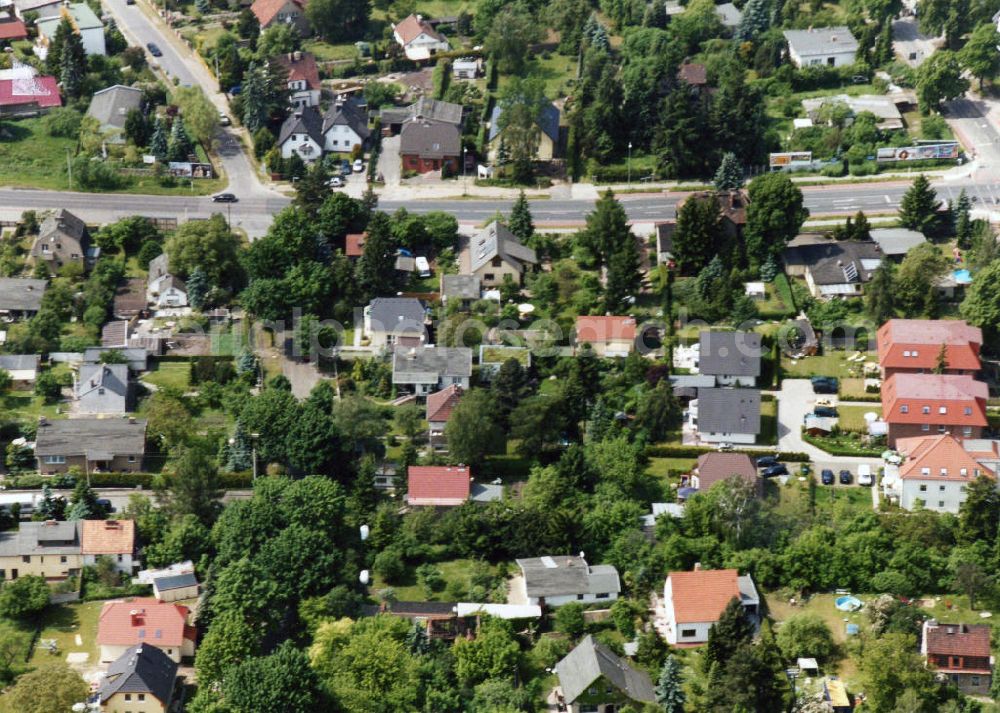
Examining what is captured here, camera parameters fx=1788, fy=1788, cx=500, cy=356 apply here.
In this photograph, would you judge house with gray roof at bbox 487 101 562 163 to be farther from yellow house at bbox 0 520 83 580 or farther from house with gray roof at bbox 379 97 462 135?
yellow house at bbox 0 520 83 580

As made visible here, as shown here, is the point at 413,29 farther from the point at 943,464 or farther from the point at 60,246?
the point at 943,464

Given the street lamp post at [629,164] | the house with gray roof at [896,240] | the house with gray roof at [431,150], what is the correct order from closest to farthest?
the house with gray roof at [896,240]
the street lamp post at [629,164]
the house with gray roof at [431,150]

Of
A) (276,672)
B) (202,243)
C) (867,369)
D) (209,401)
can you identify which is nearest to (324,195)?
(202,243)

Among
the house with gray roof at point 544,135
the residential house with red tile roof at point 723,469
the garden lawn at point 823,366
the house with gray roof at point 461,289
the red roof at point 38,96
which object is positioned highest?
the red roof at point 38,96

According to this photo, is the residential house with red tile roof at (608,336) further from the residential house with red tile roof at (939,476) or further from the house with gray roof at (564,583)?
the house with gray roof at (564,583)

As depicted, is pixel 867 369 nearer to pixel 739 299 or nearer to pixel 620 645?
pixel 739 299

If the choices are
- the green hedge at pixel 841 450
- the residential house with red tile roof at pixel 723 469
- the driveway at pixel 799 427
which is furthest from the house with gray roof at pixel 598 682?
the green hedge at pixel 841 450
